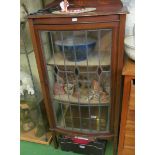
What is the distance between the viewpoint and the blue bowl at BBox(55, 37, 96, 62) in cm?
107

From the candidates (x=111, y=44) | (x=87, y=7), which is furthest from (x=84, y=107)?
(x=87, y=7)

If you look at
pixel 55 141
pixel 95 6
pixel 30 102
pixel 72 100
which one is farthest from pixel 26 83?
pixel 95 6

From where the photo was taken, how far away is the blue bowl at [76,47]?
3.50ft

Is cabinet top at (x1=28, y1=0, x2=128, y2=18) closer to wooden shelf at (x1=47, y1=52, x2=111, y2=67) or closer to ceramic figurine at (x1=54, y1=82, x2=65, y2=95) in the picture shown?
wooden shelf at (x1=47, y1=52, x2=111, y2=67)

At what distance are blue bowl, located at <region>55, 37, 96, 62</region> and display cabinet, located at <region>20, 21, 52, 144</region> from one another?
0.30 meters

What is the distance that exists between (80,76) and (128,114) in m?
0.37

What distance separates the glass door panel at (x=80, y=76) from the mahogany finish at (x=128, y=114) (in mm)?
122

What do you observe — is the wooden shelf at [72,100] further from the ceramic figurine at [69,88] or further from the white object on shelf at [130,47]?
the white object on shelf at [130,47]

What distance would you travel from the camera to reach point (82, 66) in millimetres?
1134

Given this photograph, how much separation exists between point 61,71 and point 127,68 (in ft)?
1.34

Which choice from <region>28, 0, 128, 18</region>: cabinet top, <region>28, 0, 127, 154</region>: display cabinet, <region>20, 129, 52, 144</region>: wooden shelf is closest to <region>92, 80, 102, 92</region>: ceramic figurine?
<region>28, 0, 127, 154</region>: display cabinet

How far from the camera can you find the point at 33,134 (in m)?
1.61

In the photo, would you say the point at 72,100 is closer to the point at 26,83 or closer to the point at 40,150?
Answer: the point at 26,83
